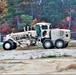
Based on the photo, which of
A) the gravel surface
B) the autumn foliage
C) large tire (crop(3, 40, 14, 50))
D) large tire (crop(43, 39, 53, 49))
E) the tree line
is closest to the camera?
the gravel surface

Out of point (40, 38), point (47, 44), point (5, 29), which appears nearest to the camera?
point (47, 44)

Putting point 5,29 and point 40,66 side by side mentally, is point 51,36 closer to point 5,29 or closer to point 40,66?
point 40,66

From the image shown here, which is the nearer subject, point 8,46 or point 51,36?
point 8,46

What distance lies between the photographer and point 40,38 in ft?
92.6

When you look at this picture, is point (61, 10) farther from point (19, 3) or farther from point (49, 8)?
point (19, 3)

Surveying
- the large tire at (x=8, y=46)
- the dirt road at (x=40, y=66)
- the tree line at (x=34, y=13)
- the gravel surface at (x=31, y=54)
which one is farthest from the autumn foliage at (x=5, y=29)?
the dirt road at (x=40, y=66)

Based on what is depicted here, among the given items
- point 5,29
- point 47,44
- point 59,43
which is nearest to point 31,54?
point 47,44

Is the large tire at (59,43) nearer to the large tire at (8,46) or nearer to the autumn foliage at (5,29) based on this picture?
the large tire at (8,46)

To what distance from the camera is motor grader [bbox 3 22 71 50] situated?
1056 inches

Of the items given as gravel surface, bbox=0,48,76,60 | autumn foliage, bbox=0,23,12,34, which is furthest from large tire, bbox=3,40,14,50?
autumn foliage, bbox=0,23,12,34

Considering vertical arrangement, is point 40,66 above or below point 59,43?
above

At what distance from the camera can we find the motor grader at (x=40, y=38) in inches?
1056

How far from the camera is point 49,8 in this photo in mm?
46344

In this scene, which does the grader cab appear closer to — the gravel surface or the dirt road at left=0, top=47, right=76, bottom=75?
the gravel surface
